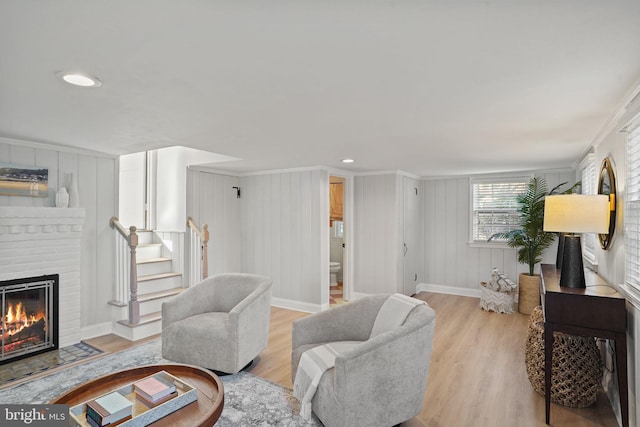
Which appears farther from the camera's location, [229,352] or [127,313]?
[127,313]

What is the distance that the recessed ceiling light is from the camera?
184cm

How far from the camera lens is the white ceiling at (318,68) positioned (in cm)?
129

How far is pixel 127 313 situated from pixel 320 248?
8.32 ft

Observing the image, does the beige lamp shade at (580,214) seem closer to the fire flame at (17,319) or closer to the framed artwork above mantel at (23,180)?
the framed artwork above mantel at (23,180)

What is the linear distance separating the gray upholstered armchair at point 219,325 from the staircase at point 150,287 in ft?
3.59

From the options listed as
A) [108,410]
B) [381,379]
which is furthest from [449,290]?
[108,410]

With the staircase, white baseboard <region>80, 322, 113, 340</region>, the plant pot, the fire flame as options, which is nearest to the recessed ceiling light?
the fire flame

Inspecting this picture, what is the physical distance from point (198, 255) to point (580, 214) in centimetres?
420

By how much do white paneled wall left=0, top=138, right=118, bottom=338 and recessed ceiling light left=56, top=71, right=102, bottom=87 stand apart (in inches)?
89.4

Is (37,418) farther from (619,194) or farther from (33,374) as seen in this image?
(619,194)

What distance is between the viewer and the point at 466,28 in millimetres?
1393

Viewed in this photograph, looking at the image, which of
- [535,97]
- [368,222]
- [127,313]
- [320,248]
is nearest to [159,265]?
[127,313]

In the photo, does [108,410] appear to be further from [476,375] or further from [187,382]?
[476,375]

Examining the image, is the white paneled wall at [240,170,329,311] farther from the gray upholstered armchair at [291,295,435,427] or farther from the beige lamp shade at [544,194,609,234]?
the beige lamp shade at [544,194,609,234]
